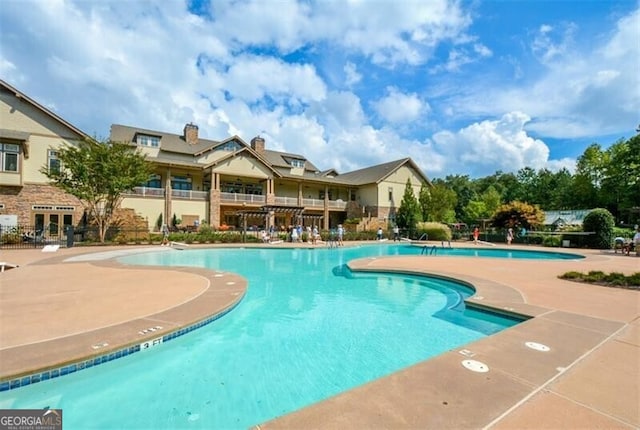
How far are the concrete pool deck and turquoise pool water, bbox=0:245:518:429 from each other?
38 centimetres

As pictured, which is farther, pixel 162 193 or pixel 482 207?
pixel 482 207

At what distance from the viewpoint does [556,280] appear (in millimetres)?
9062

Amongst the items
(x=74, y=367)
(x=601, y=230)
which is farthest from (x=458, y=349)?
(x=601, y=230)

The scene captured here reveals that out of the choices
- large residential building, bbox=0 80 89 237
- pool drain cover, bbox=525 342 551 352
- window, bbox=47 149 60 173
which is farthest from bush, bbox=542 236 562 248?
window, bbox=47 149 60 173

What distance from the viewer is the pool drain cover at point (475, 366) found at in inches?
132

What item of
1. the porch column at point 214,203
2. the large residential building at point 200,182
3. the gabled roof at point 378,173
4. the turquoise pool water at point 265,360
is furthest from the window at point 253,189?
the turquoise pool water at point 265,360

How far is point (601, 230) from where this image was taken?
2145 cm

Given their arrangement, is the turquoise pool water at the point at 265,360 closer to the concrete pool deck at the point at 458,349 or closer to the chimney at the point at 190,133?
the concrete pool deck at the point at 458,349

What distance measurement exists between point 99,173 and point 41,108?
23.2 feet

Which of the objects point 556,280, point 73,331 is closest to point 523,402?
point 73,331

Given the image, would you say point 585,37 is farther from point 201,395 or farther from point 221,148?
point 221,148

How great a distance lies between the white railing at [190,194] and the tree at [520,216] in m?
26.4

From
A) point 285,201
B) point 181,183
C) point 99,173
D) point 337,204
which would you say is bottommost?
point 337,204

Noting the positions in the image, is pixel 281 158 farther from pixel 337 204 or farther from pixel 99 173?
pixel 99 173
